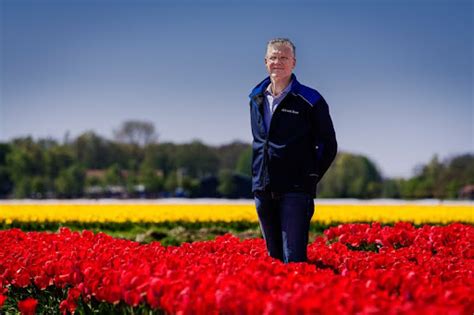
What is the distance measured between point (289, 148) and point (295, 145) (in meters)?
0.05

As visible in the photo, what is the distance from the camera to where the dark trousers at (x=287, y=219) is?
4.96m

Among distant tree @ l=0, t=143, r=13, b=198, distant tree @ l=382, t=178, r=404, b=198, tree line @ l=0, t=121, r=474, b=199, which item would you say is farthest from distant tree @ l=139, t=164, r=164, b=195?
distant tree @ l=382, t=178, r=404, b=198

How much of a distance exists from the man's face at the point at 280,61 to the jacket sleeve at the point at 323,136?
33 cm

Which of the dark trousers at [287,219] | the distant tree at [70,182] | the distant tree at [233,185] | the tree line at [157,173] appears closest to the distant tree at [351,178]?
the tree line at [157,173]

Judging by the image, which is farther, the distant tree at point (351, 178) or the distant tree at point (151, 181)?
the distant tree at point (351, 178)

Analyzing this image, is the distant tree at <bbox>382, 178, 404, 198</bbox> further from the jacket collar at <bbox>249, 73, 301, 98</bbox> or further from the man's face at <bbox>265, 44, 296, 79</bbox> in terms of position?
the man's face at <bbox>265, 44, 296, 79</bbox>

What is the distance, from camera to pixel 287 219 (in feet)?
16.4

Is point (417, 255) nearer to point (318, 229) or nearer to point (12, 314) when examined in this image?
point (12, 314)

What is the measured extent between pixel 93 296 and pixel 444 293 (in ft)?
7.68

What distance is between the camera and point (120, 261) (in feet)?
16.3

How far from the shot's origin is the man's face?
4988mm

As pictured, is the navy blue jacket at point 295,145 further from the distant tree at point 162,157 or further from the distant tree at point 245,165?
the distant tree at point 162,157

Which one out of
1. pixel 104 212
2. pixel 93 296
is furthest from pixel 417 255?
pixel 104 212

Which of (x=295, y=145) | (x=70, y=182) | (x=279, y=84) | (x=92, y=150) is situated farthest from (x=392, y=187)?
(x=295, y=145)
